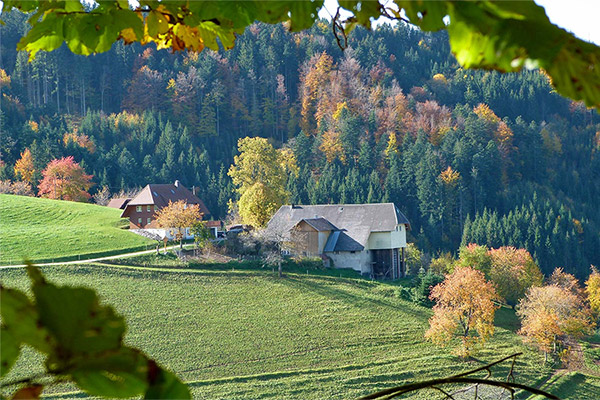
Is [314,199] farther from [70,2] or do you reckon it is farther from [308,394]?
[70,2]

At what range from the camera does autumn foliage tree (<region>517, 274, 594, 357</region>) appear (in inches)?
933

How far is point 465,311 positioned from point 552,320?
328 centimetres

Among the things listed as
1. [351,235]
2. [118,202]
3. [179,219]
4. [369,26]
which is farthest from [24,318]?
[118,202]

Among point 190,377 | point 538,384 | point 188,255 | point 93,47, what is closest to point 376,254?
point 188,255

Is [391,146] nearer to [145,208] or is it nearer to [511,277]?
[511,277]

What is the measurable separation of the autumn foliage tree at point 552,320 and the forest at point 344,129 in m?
24.2

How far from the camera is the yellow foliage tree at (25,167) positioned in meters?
46.3

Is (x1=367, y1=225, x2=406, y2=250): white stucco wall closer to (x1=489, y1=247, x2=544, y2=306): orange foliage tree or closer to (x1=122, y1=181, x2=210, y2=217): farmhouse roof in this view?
(x1=489, y1=247, x2=544, y2=306): orange foliage tree

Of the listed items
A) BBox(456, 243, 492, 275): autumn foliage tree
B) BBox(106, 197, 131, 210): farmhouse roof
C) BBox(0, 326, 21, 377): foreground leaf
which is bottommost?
BBox(456, 243, 492, 275): autumn foliage tree

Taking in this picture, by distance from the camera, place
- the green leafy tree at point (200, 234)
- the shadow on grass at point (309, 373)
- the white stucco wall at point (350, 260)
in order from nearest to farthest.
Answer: the shadow on grass at point (309, 373)
the green leafy tree at point (200, 234)
the white stucco wall at point (350, 260)

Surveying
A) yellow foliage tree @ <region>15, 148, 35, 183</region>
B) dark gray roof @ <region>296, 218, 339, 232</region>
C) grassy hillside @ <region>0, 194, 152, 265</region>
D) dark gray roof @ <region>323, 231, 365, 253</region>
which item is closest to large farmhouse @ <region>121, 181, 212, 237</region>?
grassy hillside @ <region>0, 194, 152, 265</region>

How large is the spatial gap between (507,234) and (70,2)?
52.2m

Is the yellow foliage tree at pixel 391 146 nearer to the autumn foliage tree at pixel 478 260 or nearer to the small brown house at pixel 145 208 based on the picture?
the autumn foliage tree at pixel 478 260

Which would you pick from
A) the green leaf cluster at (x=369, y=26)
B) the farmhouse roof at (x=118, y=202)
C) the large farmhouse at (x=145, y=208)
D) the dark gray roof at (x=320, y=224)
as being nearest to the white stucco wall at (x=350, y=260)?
the dark gray roof at (x=320, y=224)
